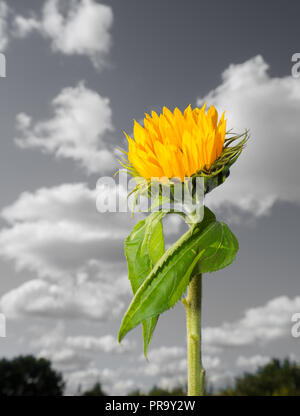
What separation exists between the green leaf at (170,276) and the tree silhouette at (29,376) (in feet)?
101

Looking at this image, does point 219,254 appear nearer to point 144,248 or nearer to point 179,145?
point 144,248

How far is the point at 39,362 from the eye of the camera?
31.8m

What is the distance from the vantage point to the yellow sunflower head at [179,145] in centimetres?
258

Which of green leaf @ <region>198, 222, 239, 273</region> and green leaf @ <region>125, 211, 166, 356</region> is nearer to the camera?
green leaf @ <region>198, 222, 239, 273</region>

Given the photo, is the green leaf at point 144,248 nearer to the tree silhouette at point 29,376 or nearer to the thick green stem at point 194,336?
the thick green stem at point 194,336

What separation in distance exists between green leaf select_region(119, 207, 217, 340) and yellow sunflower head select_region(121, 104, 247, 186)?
360mm

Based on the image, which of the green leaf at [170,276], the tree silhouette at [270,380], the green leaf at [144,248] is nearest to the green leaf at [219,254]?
the green leaf at [170,276]

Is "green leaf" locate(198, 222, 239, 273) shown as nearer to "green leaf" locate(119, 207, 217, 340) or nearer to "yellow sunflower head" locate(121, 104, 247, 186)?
"green leaf" locate(119, 207, 217, 340)

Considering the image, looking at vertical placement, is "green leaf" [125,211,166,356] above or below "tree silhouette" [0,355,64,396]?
above


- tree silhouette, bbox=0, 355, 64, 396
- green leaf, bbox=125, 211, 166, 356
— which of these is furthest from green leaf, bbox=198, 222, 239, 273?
tree silhouette, bbox=0, 355, 64, 396

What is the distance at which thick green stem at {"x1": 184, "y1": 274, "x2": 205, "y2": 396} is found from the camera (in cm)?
267
